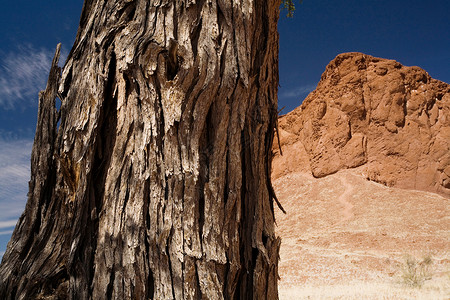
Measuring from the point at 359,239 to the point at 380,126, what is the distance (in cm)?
1440

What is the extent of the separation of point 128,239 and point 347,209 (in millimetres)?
24465

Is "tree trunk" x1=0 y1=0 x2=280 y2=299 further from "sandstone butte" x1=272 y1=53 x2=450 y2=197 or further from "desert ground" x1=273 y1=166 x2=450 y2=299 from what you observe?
"sandstone butte" x1=272 y1=53 x2=450 y2=197

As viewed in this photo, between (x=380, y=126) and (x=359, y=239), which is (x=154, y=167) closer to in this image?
(x=359, y=239)

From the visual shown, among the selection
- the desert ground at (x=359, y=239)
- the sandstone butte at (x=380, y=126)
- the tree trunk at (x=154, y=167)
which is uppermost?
the sandstone butte at (x=380, y=126)

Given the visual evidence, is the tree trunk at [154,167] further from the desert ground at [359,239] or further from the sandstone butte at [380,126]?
the sandstone butte at [380,126]

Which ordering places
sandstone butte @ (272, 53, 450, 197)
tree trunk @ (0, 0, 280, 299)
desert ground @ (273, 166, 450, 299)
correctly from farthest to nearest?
1. sandstone butte @ (272, 53, 450, 197)
2. desert ground @ (273, 166, 450, 299)
3. tree trunk @ (0, 0, 280, 299)

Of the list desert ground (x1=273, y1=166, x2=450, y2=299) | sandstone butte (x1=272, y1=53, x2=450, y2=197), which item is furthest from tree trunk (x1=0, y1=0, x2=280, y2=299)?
sandstone butte (x1=272, y1=53, x2=450, y2=197)

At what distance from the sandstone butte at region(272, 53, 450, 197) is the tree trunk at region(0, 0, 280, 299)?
28.3m

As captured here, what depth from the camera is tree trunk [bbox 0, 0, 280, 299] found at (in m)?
2.21

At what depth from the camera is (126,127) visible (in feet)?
7.80

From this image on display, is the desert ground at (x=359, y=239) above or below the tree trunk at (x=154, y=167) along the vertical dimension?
below

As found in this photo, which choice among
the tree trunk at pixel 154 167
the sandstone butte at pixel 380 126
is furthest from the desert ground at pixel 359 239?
the tree trunk at pixel 154 167

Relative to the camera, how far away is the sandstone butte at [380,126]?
28734mm

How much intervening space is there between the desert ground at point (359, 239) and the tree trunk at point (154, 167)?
233 inches
